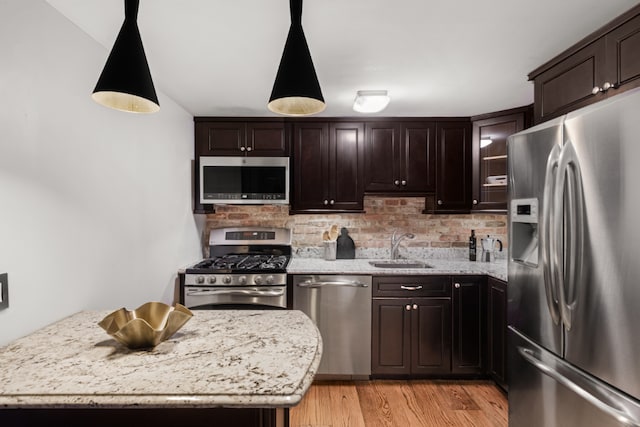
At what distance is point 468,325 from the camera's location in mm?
2756

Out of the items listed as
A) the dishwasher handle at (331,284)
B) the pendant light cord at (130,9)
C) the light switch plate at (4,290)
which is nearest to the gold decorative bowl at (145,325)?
the light switch plate at (4,290)

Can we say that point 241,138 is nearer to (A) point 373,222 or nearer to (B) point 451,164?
(A) point 373,222

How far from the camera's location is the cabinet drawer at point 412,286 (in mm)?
2762

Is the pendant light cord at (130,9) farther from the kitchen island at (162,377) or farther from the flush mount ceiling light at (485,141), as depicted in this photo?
the flush mount ceiling light at (485,141)

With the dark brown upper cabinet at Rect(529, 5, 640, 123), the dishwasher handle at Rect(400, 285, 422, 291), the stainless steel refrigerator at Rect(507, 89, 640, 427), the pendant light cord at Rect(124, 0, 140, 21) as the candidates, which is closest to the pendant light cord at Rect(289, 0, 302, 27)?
the pendant light cord at Rect(124, 0, 140, 21)

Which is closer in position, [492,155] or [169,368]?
[169,368]

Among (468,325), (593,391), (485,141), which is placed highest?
(485,141)

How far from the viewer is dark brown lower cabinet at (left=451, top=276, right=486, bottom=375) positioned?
2.75 meters

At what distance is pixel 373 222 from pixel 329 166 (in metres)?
0.74

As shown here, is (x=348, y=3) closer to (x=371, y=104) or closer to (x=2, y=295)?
(x=371, y=104)

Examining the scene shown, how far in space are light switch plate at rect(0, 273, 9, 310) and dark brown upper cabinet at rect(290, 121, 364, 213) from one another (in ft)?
7.09

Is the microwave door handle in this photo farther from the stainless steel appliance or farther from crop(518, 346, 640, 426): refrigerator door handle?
crop(518, 346, 640, 426): refrigerator door handle

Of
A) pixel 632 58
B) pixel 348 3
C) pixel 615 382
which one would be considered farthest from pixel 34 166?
pixel 632 58

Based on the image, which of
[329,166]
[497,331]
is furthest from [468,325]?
[329,166]
